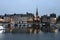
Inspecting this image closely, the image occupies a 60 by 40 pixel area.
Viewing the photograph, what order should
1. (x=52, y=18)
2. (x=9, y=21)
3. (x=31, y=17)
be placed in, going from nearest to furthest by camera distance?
1. (x=52, y=18)
2. (x=9, y=21)
3. (x=31, y=17)

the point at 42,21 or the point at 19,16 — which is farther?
the point at 19,16

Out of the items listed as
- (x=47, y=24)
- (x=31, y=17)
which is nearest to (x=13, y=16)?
(x=31, y=17)

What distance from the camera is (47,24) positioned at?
27.0 feet

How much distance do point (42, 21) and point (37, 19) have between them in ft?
2.45

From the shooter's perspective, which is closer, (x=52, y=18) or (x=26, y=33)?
(x=52, y=18)

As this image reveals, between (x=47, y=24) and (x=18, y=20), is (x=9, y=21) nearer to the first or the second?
(x=18, y=20)

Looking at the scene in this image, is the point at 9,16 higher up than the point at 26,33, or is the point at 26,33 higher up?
the point at 9,16

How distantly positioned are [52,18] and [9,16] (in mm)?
1743

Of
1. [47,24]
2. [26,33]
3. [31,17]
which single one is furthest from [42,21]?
[26,33]

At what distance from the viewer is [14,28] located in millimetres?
8188

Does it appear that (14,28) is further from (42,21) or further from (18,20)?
(42,21)

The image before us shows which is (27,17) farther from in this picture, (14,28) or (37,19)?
(14,28)

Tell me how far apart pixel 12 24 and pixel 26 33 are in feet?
3.89

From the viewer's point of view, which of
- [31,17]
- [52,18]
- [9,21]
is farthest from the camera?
[31,17]
